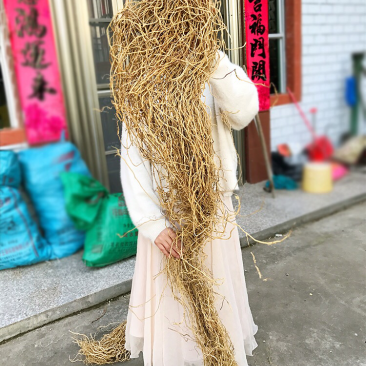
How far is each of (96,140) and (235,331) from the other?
224 cm

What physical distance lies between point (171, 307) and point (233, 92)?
98cm

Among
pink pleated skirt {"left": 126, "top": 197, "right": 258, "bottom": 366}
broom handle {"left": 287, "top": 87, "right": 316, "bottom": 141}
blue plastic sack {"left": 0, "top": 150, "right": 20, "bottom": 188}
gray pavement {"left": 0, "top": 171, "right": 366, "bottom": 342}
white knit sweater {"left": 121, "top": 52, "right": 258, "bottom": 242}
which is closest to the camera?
white knit sweater {"left": 121, "top": 52, "right": 258, "bottom": 242}

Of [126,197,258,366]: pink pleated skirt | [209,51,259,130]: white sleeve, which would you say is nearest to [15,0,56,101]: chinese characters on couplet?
[126,197,258,366]: pink pleated skirt

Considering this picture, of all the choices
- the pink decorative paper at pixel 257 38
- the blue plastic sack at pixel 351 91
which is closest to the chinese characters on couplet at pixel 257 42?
the pink decorative paper at pixel 257 38

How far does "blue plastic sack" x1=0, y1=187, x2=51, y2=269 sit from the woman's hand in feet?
5.85

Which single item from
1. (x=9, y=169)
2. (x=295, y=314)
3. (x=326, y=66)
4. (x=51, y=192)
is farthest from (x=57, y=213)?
(x=326, y=66)

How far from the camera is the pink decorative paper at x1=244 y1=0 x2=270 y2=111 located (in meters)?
2.82

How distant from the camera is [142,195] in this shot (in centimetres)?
150

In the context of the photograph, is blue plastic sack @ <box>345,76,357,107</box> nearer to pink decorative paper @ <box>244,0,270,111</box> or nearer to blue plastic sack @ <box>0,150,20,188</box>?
pink decorative paper @ <box>244,0,270,111</box>

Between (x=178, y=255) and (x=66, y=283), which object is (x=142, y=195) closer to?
(x=178, y=255)

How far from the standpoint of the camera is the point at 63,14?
304 cm

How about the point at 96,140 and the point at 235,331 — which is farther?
the point at 96,140

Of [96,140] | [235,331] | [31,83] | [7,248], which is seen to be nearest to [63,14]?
[31,83]

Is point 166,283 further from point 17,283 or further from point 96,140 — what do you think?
point 96,140
